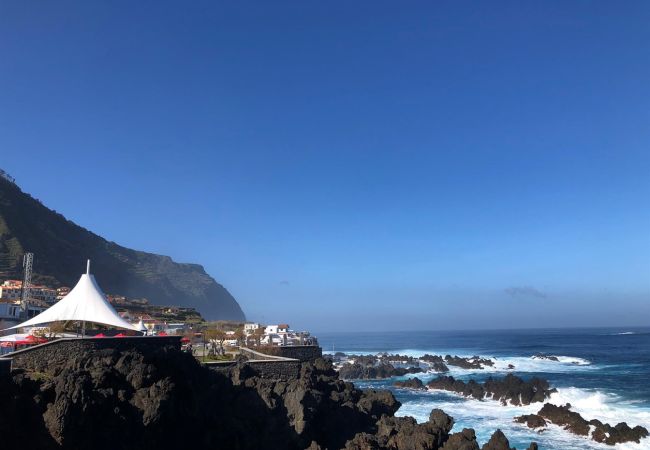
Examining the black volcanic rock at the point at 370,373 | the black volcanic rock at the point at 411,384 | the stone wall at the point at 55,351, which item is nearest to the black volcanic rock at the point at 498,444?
the stone wall at the point at 55,351

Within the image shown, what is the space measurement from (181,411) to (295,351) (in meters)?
20.3

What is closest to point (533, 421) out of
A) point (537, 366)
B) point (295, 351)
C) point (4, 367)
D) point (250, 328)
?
point (295, 351)

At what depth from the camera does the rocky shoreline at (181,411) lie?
16906 mm

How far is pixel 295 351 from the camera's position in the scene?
41.7 m

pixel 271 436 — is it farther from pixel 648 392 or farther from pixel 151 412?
pixel 648 392

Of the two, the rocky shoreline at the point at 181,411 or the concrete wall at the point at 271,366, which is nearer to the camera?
the rocky shoreline at the point at 181,411

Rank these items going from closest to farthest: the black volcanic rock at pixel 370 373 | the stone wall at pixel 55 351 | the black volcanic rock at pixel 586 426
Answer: the stone wall at pixel 55 351
the black volcanic rock at pixel 586 426
the black volcanic rock at pixel 370 373

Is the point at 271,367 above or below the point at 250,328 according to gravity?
below

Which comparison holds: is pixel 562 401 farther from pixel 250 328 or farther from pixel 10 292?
pixel 10 292

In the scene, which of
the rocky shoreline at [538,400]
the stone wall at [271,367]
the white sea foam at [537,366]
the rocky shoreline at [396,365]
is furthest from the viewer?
the rocky shoreline at [396,365]

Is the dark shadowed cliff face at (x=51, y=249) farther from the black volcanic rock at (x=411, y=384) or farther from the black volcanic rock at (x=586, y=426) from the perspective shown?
the black volcanic rock at (x=586, y=426)

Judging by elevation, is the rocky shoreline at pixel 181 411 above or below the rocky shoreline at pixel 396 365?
above

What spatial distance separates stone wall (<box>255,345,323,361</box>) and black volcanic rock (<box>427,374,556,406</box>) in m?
20.2

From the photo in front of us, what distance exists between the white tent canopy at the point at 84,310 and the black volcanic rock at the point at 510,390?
38.2m
